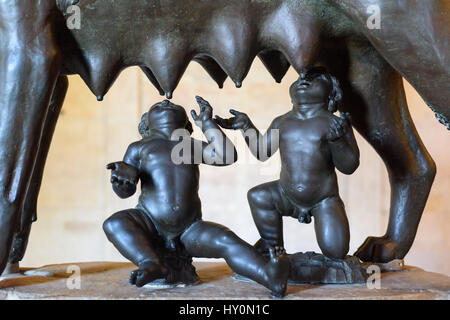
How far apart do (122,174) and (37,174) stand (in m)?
0.36

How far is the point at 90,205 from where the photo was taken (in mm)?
3332

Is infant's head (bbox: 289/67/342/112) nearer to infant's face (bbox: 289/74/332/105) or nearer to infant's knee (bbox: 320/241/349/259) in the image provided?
infant's face (bbox: 289/74/332/105)

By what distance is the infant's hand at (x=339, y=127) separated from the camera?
4.48 feet

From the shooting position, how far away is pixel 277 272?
126 centimetres

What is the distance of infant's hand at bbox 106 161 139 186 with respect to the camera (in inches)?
53.7

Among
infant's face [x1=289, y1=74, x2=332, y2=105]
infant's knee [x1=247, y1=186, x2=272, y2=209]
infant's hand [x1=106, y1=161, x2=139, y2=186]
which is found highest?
infant's face [x1=289, y1=74, x2=332, y2=105]

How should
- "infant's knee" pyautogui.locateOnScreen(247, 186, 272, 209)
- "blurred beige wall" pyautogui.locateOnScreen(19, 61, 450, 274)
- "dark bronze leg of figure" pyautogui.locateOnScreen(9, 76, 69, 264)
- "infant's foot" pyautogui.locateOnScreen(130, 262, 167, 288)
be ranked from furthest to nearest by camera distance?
"blurred beige wall" pyautogui.locateOnScreen(19, 61, 450, 274) < "dark bronze leg of figure" pyautogui.locateOnScreen(9, 76, 69, 264) < "infant's knee" pyautogui.locateOnScreen(247, 186, 272, 209) < "infant's foot" pyautogui.locateOnScreen(130, 262, 167, 288)

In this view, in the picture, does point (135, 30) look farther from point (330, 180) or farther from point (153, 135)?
point (330, 180)

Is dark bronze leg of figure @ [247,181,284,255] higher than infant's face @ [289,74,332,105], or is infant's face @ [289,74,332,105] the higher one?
infant's face @ [289,74,332,105]

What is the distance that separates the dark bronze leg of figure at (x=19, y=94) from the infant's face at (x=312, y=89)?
540 mm

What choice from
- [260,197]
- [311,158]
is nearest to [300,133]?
[311,158]

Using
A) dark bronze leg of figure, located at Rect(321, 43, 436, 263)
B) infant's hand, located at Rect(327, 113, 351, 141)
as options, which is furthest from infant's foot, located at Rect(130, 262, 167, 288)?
dark bronze leg of figure, located at Rect(321, 43, 436, 263)

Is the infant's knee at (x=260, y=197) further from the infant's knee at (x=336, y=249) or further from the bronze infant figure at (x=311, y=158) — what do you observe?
the infant's knee at (x=336, y=249)

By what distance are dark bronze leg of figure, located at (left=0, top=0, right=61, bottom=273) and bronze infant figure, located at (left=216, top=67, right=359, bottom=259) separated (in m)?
0.41
